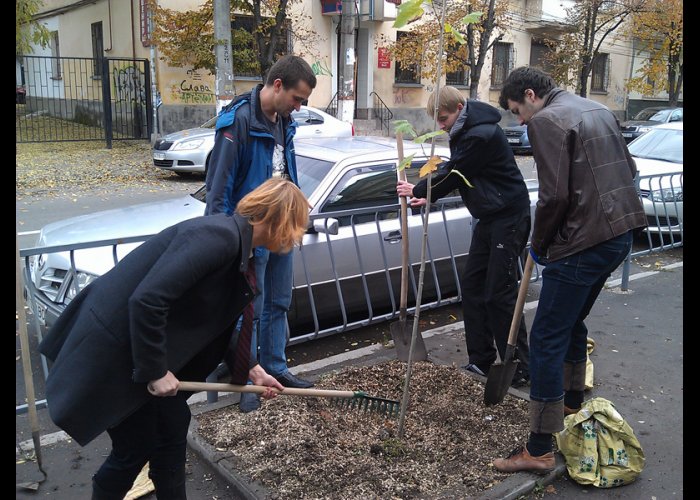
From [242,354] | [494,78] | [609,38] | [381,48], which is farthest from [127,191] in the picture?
[609,38]

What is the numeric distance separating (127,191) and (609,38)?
27485 mm

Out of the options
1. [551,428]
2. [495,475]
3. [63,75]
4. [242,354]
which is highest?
[63,75]

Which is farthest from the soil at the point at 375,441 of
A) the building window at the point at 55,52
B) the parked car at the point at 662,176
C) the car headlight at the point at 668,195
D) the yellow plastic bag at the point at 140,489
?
the building window at the point at 55,52

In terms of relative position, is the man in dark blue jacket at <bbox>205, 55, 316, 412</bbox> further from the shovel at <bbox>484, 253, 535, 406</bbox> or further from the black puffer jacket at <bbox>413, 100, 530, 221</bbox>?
the shovel at <bbox>484, 253, 535, 406</bbox>

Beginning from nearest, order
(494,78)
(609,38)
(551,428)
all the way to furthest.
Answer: (551,428)
(494,78)
(609,38)

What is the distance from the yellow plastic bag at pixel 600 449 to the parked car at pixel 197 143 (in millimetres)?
10291

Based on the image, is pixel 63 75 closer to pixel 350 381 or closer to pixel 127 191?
pixel 127 191

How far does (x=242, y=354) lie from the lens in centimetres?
285

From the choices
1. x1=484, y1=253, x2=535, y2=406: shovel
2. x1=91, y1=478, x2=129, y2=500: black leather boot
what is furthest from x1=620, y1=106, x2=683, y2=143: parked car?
x1=91, y1=478, x2=129, y2=500: black leather boot

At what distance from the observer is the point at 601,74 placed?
105 ft

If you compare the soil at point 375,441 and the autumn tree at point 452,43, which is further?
the autumn tree at point 452,43

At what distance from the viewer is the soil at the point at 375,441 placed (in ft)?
10.6

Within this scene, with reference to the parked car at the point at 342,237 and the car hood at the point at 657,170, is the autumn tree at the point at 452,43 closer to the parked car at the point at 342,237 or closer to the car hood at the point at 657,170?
the car hood at the point at 657,170

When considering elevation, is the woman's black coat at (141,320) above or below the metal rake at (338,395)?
above
